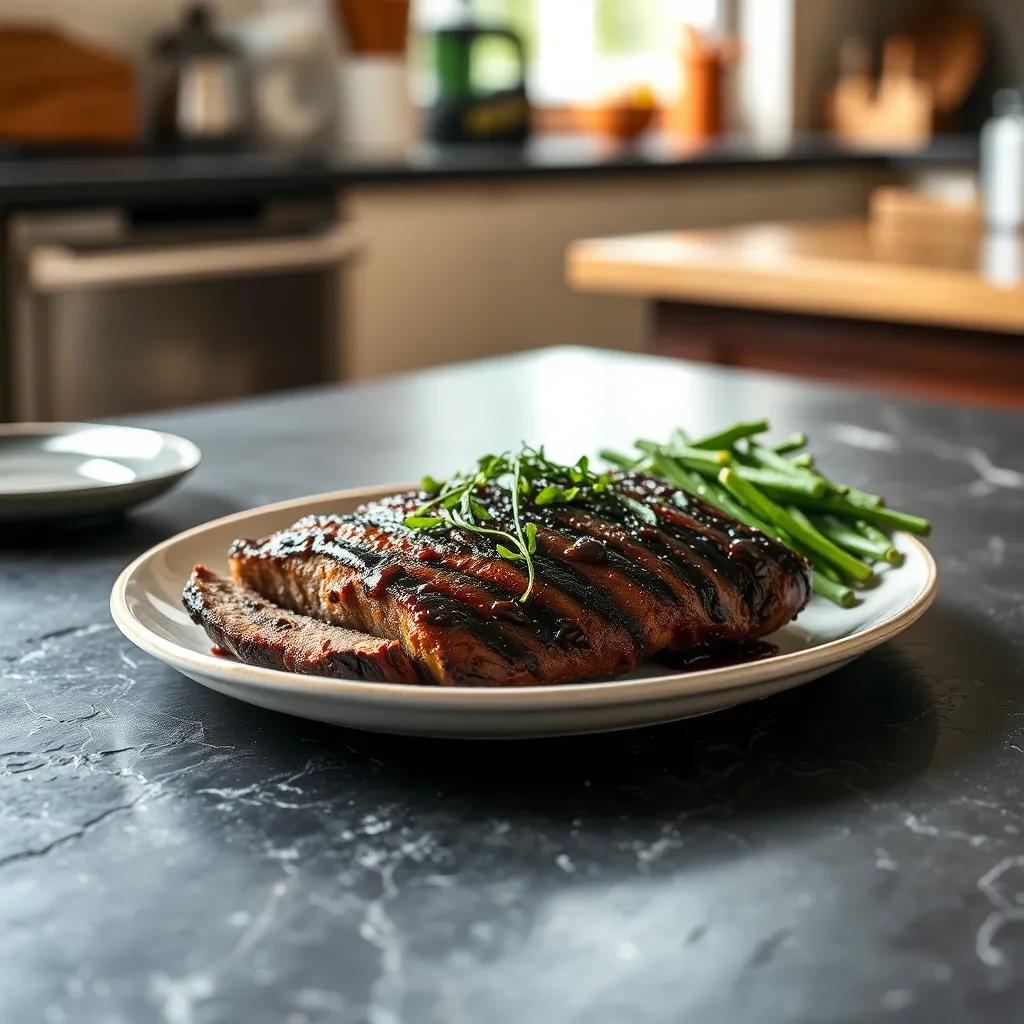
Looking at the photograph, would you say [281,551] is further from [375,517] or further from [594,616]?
[594,616]

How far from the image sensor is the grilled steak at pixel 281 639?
0.64 m

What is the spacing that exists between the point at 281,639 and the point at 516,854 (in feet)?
0.57

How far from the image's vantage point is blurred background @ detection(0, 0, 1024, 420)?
2.46 m

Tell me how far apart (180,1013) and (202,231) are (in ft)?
8.66

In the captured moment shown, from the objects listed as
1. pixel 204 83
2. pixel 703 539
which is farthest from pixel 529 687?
pixel 204 83

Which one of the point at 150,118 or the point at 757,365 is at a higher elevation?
the point at 150,118

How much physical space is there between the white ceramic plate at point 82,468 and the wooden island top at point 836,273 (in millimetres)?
1346

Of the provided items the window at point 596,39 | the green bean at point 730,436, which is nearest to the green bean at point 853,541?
the green bean at point 730,436

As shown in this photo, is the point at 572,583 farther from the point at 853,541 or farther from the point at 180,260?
the point at 180,260

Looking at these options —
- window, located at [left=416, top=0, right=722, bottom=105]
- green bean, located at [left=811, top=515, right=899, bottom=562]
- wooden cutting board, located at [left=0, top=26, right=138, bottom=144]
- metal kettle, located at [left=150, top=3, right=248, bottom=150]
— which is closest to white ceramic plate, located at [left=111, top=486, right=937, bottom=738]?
green bean, located at [left=811, top=515, right=899, bottom=562]

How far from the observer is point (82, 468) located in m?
1.14

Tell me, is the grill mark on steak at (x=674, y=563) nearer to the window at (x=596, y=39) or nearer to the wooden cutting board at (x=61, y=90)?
the wooden cutting board at (x=61, y=90)

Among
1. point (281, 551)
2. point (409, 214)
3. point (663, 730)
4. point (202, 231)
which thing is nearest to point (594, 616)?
point (663, 730)

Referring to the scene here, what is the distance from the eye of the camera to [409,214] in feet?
11.1
